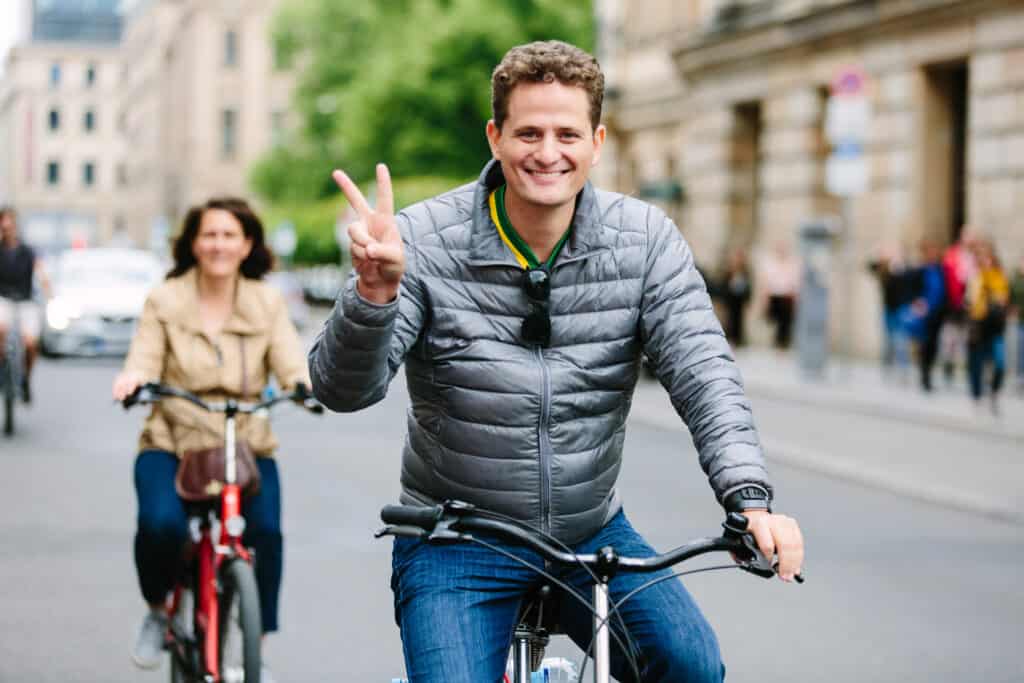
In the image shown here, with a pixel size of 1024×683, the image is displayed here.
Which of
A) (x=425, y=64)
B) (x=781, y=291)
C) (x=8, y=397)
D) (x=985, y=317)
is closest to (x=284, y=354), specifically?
(x=8, y=397)

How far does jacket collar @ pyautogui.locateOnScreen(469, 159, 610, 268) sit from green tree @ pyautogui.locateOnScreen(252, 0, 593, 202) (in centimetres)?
3983

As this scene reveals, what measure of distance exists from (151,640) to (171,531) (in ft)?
1.48

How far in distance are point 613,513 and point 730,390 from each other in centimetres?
43

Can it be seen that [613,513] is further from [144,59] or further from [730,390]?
[144,59]

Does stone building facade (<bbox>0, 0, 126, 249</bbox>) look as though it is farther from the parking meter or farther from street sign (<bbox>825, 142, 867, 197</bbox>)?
street sign (<bbox>825, 142, 867, 197</bbox>)

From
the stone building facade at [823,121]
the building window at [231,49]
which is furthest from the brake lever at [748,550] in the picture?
the building window at [231,49]

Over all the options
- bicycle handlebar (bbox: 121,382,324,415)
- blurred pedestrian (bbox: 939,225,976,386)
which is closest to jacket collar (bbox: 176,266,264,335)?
bicycle handlebar (bbox: 121,382,324,415)

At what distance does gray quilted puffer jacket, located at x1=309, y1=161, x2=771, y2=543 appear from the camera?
11.6 ft

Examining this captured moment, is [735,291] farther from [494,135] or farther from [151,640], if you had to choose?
[494,135]

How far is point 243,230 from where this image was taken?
20.8ft

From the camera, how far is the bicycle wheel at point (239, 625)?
17.4 feet

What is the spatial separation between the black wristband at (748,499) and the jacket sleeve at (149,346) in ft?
9.83

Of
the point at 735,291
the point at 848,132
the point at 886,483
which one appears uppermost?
the point at 848,132

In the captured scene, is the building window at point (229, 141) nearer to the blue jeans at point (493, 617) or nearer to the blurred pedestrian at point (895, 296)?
the blurred pedestrian at point (895, 296)
